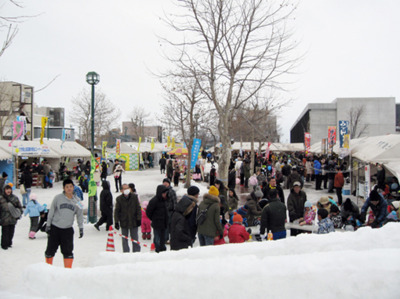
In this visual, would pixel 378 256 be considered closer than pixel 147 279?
Yes

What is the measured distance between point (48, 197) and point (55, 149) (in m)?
7.88

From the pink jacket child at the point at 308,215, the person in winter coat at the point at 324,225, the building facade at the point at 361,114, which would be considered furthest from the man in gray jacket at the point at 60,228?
the building facade at the point at 361,114

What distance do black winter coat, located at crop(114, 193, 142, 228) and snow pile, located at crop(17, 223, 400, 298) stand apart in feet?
8.49

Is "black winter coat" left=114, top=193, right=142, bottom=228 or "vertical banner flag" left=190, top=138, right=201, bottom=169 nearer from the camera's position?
"black winter coat" left=114, top=193, right=142, bottom=228

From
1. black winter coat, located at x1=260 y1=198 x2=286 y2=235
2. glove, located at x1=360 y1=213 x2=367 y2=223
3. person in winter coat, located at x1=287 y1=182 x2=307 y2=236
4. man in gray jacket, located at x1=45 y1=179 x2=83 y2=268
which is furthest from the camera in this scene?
person in winter coat, located at x1=287 y1=182 x2=307 y2=236

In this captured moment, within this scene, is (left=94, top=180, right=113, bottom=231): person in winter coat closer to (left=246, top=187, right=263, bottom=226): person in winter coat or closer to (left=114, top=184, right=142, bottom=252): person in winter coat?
(left=114, top=184, right=142, bottom=252): person in winter coat

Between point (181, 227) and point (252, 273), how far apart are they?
254 centimetres

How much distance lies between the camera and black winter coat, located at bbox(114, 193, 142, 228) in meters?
7.07

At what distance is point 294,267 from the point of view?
130 inches

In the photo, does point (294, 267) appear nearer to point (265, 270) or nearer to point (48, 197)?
point (265, 270)

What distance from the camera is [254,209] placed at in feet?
27.7

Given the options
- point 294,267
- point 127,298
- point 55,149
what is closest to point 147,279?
point 127,298

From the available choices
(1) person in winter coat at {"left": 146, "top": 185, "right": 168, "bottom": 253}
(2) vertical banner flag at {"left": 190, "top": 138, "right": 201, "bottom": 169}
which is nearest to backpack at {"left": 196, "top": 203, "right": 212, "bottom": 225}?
(1) person in winter coat at {"left": 146, "top": 185, "right": 168, "bottom": 253}

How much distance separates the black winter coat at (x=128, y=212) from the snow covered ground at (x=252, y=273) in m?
2.05
